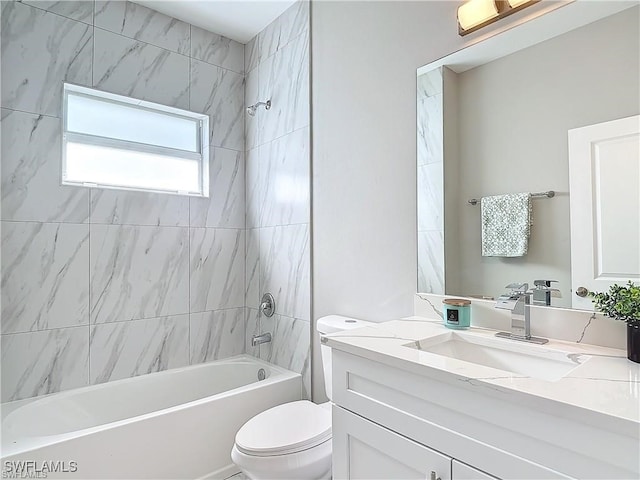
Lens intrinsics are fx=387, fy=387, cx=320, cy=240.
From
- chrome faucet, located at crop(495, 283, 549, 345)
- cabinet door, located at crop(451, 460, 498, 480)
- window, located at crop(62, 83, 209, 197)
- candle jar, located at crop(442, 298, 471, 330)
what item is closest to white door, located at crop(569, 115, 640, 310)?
chrome faucet, located at crop(495, 283, 549, 345)

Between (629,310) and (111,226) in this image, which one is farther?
(111,226)

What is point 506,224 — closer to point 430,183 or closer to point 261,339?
point 430,183

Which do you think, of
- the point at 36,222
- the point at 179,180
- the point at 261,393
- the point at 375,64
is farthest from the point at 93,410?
the point at 375,64

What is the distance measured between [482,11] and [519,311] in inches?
44.4

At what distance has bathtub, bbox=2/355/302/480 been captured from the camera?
5.37 feet

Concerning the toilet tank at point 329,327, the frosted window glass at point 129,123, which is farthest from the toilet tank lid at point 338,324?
the frosted window glass at point 129,123

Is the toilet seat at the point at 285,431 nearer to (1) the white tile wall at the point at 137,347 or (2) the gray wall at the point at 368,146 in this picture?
(2) the gray wall at the point at 368,146

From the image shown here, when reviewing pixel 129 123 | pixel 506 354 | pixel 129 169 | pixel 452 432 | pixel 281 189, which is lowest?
pixel 452 432

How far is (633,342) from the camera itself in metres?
1.02

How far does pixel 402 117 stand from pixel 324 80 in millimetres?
688

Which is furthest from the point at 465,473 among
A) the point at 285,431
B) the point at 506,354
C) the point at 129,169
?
the point at 129,169

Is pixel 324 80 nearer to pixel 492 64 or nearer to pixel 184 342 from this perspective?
pixel 492 64

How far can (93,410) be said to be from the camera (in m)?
2.16

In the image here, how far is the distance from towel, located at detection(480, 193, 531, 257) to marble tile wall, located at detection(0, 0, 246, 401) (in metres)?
1.23
